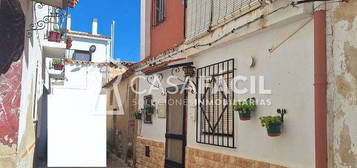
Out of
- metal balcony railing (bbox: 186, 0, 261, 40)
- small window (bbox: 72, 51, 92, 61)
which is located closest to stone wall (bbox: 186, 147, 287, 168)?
metal balcony railing (bbox: 186, 0, 261, 40)

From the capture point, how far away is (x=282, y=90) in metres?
5.33

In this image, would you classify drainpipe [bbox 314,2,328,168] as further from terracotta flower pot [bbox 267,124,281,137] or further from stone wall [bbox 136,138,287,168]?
stone wall [bbox 136,138,287,168]

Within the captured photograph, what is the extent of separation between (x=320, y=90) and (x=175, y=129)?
549 cm

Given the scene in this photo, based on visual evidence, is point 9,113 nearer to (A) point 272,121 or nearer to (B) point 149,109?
(A) point 272,121

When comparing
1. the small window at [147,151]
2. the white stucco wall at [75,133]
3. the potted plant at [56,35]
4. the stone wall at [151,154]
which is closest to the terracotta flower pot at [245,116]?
the stone wall at [151,154]

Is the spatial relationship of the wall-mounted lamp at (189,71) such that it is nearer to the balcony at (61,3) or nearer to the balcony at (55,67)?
the balcony at (61,3)

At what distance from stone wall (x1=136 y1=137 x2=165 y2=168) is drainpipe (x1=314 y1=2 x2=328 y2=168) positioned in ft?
19.8

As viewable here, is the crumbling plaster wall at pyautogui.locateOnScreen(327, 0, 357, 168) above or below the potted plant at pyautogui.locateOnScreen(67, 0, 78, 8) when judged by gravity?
below

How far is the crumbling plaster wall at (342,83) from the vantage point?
412 cm

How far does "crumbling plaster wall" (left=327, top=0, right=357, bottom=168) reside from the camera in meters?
4.12

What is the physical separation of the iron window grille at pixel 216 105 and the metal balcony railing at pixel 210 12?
90 cm

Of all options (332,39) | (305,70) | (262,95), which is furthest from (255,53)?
(332,39)

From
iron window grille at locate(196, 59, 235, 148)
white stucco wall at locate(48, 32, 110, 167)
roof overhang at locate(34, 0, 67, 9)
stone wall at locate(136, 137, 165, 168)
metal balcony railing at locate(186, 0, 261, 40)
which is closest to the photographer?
roof overhang at locate(34, 0, 67, 9)

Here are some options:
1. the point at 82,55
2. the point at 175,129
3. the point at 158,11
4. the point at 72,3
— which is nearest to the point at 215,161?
the point at 175,129
